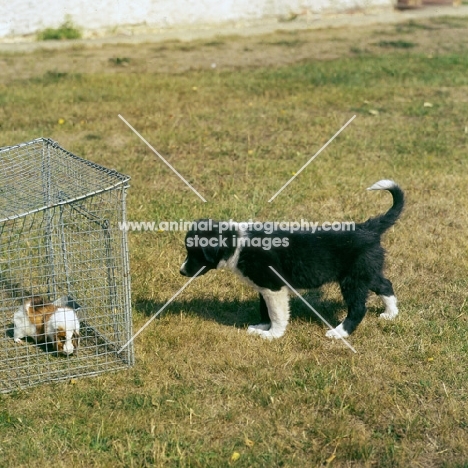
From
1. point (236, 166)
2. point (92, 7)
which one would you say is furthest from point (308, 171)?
point (92, 7)

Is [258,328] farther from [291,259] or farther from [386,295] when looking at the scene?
[386,295]

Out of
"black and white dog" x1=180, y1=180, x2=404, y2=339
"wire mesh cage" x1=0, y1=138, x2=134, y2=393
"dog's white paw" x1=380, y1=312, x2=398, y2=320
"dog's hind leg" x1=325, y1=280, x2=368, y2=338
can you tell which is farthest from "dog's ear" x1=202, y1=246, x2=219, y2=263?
"dog's white paw" x1=380, y1=312, x2=398, y2=320

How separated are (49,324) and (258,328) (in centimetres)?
128

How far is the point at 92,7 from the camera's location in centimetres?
1380

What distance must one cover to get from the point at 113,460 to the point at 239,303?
A: 1874 mm

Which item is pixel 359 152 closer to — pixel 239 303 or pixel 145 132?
pixel 145 132

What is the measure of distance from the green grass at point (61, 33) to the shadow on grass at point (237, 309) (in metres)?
9.64

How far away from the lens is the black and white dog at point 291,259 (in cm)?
451

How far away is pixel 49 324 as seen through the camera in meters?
4.33

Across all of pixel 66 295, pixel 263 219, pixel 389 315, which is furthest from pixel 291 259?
pixel 263 219

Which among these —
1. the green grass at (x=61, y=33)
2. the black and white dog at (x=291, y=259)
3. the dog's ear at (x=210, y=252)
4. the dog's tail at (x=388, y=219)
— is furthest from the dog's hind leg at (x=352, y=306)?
the green grass at (x=61, y=33)

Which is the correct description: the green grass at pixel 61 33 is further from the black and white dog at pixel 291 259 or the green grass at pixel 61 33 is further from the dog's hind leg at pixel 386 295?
the dog's hind leg at pixel 386 295

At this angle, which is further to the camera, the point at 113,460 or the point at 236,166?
the point at 236,166

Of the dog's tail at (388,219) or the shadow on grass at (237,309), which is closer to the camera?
the dog's tail at (388,219)
